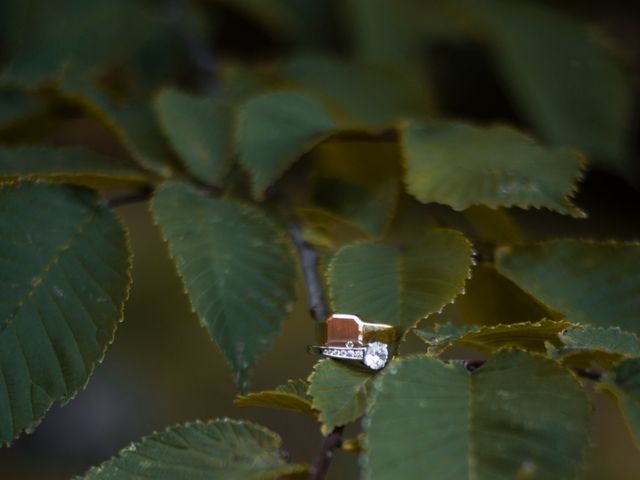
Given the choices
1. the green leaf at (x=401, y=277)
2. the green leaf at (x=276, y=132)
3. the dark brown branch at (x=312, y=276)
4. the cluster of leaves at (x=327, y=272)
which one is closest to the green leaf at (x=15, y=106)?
the cluster of leaves at (x=327, y=272)

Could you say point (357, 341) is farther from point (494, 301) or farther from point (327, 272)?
point (494, 301)

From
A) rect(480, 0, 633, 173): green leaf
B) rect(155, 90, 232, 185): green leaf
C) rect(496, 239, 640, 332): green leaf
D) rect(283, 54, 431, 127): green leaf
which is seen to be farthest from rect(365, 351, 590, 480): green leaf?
rect(480, 0, 633, 173): green leaf

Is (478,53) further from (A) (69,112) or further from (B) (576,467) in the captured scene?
(B) (576,467)

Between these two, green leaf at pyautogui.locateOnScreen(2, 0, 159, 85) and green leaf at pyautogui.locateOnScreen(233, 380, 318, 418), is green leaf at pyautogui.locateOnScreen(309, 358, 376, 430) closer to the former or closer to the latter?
green leaf at pyautogui.locateOnScreen(233, 380, 318, 418)

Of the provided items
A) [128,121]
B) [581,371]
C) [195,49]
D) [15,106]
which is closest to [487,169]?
[581,371]

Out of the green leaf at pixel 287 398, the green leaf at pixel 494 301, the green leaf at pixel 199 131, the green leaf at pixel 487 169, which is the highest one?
the green leaf at pixel 199 131

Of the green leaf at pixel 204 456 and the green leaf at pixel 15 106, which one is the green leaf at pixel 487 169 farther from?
the green leaf at pixel 15 106

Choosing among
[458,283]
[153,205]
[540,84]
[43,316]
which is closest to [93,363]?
[43,316]
